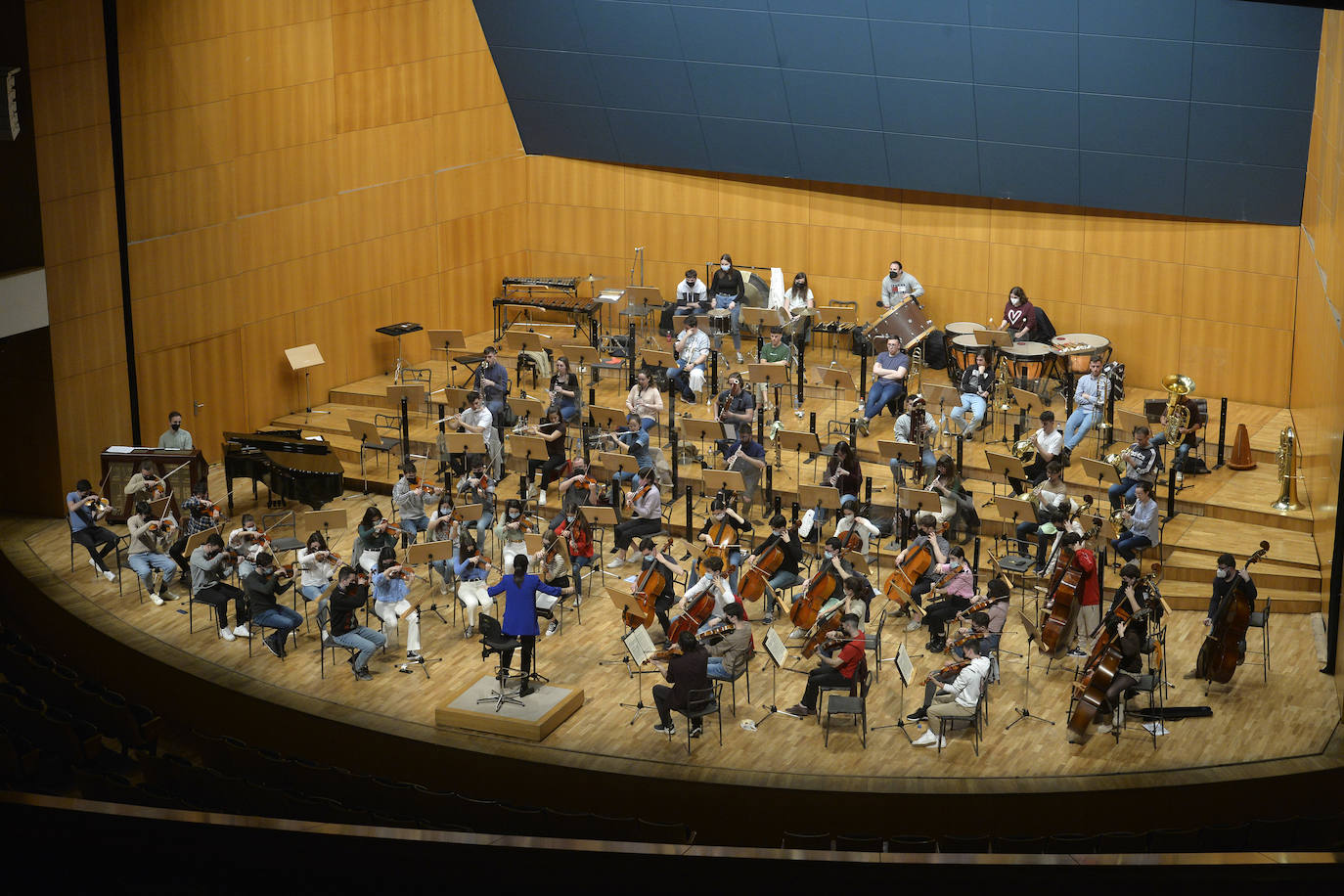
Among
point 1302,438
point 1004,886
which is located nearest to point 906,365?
point 1302,438

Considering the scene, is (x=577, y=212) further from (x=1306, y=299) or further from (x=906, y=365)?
(x=1306, y=299)

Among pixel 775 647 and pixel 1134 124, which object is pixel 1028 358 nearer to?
pixel 1134 124

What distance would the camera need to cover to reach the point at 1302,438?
1488 centimetres

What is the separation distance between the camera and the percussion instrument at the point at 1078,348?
644 inches

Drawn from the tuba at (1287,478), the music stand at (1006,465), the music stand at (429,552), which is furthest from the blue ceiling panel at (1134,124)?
the music stand at (429,552)

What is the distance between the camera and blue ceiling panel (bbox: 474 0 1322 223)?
15328 mm

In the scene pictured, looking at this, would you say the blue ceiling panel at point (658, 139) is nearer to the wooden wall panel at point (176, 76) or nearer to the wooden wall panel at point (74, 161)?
the wooden wall panel at point (176, 76)

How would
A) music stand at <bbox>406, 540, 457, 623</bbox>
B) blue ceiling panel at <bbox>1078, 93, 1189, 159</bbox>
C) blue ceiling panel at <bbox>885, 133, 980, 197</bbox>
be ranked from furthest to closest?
blue ceiling panel at <bbox>885, 133, 980, 197</bbox> → blue ceiling panel at <bbox>1078, 93, 1189, 159</bbox> → music stand at <bbox>406, 540, 457, 623</bbox>

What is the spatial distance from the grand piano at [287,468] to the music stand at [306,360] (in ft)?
6.45

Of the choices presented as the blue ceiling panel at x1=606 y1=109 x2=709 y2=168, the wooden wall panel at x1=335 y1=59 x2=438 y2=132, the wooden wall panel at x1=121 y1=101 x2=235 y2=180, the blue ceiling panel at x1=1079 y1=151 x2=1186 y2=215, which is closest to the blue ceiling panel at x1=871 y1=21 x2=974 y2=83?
the blue ceiling panel at x1=1079 y1=151 x2=1186 y2=215

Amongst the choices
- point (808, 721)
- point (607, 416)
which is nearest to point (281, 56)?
point (607, 416)

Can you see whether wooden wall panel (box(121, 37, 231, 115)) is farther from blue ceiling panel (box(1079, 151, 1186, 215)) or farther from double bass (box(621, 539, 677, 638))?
blue ceiling panel (box(1079, 151, 1186, 215))

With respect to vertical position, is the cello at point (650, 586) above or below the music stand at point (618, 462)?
below

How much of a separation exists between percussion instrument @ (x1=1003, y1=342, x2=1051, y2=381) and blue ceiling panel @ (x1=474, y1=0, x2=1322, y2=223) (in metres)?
2.03
